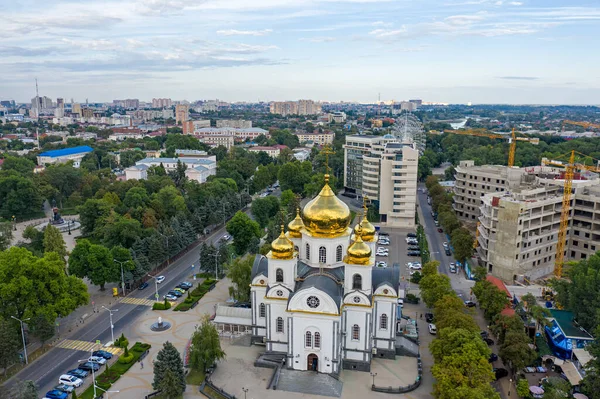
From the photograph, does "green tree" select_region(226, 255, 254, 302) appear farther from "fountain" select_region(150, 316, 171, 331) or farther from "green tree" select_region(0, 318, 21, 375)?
"green tree" select_region(0, 318, 21, 375)

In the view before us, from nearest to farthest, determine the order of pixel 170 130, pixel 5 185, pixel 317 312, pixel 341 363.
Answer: pixel 317 312
pixel 341 363
pixel 5 185
pixel 170 130

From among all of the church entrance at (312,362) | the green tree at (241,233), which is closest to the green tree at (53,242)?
the green tree at (241,233)

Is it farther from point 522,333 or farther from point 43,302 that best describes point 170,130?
point 522,333

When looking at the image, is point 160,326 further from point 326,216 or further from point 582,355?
point 582,355

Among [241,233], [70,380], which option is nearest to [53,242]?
[241,233]

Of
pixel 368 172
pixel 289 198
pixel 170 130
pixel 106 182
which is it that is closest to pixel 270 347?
pixel 289 198

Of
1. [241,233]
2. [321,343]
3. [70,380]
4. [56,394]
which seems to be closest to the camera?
[56,394]

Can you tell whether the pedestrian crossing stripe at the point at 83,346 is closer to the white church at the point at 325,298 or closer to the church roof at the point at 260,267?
the white church at the point at 325,298
